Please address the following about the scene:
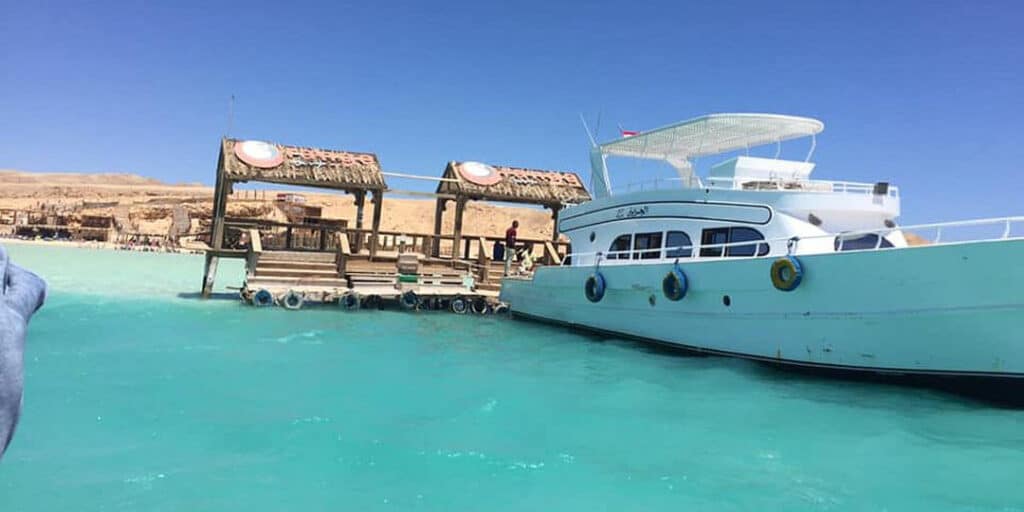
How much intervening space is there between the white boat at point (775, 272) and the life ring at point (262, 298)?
704 cm

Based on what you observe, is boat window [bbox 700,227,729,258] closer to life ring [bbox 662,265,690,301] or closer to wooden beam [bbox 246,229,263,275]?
life ring [bbox 662,265,690,301]

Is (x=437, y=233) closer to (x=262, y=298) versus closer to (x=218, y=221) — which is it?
(x=218, y=221)

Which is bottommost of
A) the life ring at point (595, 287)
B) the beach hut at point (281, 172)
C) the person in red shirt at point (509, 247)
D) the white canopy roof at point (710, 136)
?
the life ring at point (595, 287)

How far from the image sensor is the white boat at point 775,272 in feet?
29.2

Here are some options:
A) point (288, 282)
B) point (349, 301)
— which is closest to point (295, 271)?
point (288, 282)

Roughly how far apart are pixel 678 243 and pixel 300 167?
1244 cm

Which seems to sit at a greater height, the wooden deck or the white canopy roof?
the white canopy roof

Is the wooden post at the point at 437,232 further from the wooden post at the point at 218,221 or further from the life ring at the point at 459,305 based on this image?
the wooden post at the point at 218,221

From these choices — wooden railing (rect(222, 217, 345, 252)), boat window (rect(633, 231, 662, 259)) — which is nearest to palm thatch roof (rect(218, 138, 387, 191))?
wooden railing (rect(222, 217, 345, 252))

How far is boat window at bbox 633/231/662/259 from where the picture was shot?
15.2 m

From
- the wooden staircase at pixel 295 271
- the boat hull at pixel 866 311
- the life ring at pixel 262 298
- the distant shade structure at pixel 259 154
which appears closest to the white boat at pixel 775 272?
the boat hull at pixel 866 311

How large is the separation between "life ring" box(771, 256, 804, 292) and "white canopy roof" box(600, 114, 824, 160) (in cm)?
430

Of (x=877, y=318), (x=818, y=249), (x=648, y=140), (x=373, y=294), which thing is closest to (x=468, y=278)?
(x=373, y=294)

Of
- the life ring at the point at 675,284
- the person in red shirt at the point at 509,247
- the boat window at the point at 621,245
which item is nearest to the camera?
the life ring at the point at 675,284
